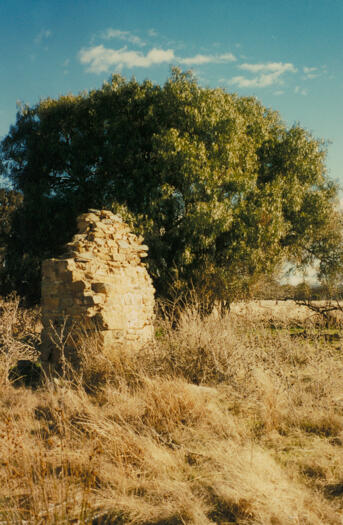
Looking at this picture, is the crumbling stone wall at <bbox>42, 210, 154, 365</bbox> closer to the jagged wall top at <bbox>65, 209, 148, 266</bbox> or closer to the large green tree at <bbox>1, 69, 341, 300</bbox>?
the jagged wall top at <bbox>65, 209, 148, 266</bbox>

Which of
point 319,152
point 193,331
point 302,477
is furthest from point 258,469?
point 319,152

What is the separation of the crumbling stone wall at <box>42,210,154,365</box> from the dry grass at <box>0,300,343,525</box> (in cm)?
49

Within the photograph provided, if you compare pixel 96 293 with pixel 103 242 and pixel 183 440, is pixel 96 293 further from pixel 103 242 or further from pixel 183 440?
pixel 183 440

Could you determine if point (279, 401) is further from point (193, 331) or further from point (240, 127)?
point (240, 127)

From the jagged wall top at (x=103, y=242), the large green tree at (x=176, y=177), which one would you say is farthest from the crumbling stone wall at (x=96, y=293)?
the large green tree at (x=176, y=177)

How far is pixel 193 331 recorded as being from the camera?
5.92 m

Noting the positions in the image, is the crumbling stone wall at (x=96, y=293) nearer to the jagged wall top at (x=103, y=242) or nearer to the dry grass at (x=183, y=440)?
the jagged wall top at (x=103, y=242)

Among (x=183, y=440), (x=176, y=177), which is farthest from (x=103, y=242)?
(x=176, y=177)

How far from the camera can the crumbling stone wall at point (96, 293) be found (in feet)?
20.5

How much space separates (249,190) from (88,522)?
36.9ft

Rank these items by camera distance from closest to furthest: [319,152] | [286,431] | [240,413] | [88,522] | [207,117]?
[88,522], [286,431], [240,413], [207,117], [319,152]

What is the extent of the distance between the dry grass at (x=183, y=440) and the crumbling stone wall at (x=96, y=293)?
49 centimetres

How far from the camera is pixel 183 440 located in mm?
3982

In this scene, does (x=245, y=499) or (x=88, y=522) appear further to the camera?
(x=245, y=499)
